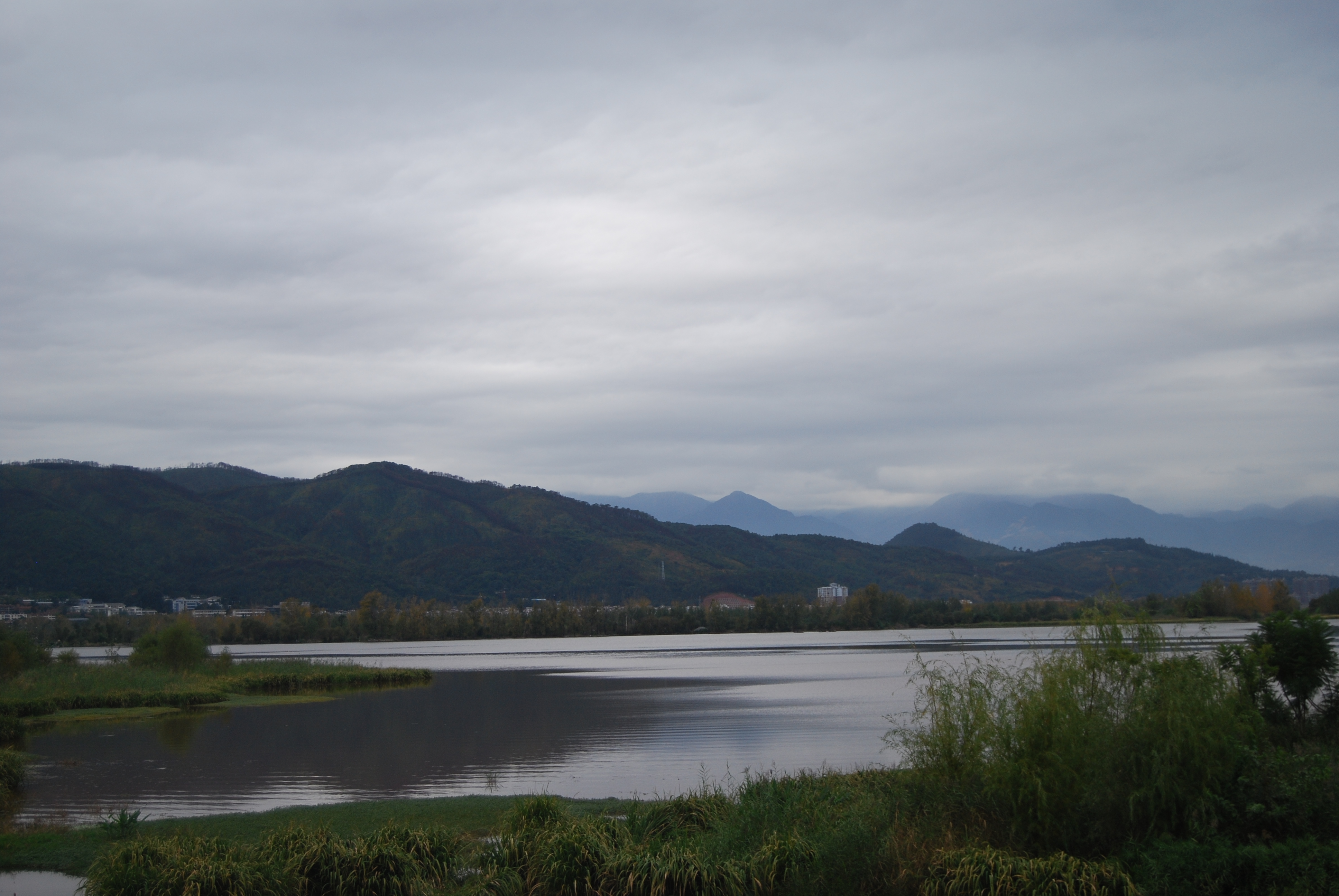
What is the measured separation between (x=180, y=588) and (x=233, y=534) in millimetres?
23026

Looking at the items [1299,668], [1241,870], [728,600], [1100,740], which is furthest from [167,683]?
[728,600]

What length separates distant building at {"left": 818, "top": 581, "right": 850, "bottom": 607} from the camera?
565 feet

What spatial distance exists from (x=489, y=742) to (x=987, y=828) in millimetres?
25312

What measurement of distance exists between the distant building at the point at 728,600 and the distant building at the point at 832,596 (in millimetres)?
13978

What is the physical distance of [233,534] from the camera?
A: 597ft

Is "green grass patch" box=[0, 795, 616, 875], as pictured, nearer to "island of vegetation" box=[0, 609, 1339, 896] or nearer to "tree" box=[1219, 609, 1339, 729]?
"island of vegetation" box=[0, 609, 1339, 896]

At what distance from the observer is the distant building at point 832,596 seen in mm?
172250

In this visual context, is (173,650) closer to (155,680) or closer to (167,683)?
(155,680)

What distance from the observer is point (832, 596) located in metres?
188

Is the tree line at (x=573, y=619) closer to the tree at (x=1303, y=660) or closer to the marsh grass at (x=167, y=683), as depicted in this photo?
the marsh grass at (x=167, y=683)

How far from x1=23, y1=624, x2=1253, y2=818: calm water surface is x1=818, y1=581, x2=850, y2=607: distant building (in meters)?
102

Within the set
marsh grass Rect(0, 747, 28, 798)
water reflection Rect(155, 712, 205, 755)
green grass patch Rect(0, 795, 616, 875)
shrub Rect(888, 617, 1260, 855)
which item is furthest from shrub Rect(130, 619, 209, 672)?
shrub Rect(888, 617, 1260, 855)

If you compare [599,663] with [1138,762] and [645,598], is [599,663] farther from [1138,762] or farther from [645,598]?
[645,598]

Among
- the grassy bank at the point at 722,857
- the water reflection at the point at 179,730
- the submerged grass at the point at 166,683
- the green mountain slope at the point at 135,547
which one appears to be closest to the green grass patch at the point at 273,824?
the grassy bank at the point at 722,857
